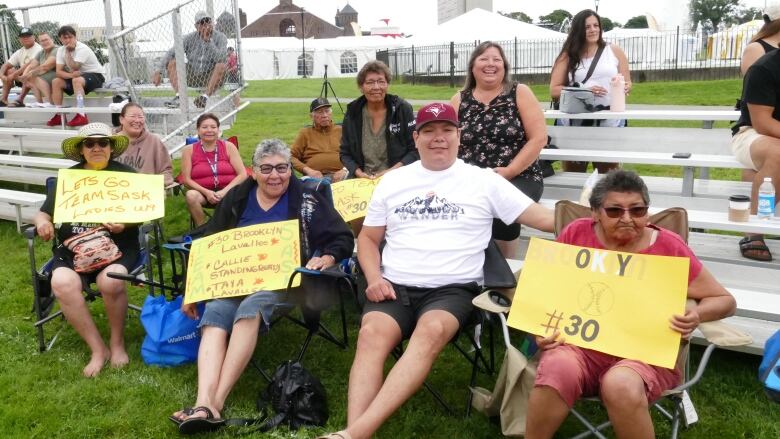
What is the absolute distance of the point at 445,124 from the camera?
3.46 meters

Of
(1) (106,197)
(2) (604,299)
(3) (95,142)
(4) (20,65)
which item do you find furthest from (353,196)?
(4) (20,65)

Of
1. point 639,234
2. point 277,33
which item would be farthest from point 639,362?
point 277,33

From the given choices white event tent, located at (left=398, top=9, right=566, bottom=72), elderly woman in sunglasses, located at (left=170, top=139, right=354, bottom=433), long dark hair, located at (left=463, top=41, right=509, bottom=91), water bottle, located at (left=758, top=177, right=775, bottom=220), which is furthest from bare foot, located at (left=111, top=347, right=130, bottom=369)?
white event tent, located at (left=398, top=9, right=566, bottom=72)

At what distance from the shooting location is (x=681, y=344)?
2889 millimetres

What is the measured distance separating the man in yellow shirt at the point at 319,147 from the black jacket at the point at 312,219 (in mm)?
2021

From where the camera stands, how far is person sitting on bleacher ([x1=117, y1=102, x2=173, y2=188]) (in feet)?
20.1

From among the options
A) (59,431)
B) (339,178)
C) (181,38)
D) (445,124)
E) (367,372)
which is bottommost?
(59,431)

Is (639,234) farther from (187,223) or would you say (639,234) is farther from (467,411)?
(187,223)

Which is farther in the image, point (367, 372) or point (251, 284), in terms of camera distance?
point (251, 284)

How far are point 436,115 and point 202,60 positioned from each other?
227 inches

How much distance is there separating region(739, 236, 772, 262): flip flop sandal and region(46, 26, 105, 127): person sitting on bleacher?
27.3 feet

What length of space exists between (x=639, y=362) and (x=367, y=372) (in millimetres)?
1104

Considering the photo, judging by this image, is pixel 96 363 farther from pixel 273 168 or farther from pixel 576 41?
pixel 576 41

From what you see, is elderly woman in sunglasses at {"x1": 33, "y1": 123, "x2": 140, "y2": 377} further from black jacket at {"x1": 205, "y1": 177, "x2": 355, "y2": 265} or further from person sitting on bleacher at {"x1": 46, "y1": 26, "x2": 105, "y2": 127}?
person sitting on bleacher at {"x1": 46, "y1": 26, "x2": 105, "y2": 127}
